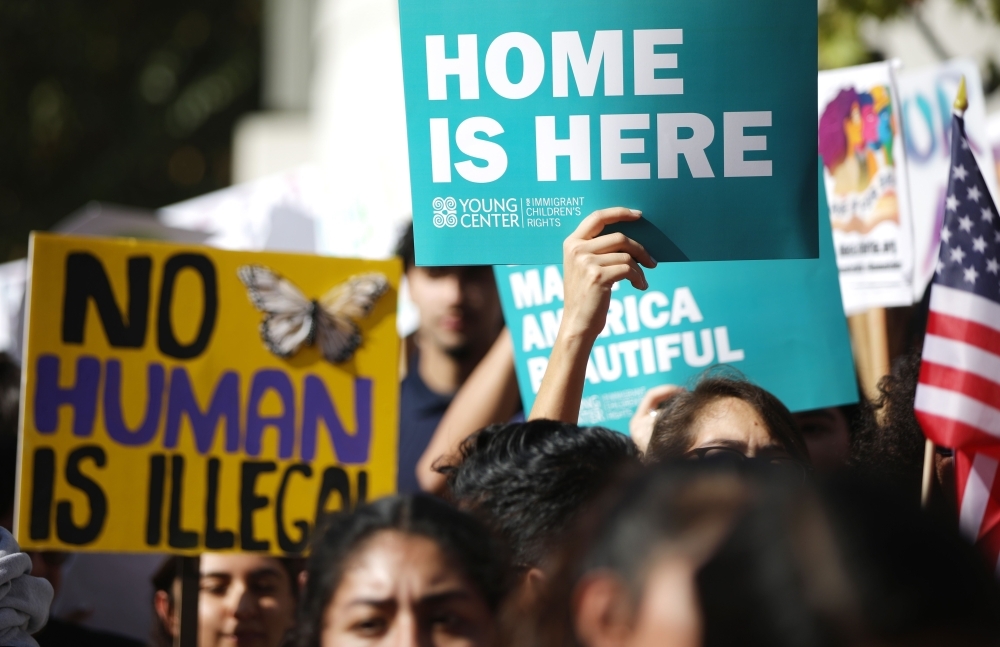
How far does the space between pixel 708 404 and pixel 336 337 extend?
1.14 meters

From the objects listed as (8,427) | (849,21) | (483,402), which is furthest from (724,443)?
(849,21)

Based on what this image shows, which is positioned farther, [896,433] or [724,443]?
[896,433]

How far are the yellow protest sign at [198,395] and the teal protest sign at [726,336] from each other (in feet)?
1.52

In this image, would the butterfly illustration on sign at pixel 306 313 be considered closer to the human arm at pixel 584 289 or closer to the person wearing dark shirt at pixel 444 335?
the person wearing dark shirt at pixel 444 335

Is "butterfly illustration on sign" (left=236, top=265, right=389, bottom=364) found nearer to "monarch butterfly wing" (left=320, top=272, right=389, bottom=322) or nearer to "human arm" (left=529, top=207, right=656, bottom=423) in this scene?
"monarch butterfly wing" (left=320, top=272, right=389, bottom=322)

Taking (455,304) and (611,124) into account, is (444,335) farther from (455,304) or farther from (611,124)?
(611,124)

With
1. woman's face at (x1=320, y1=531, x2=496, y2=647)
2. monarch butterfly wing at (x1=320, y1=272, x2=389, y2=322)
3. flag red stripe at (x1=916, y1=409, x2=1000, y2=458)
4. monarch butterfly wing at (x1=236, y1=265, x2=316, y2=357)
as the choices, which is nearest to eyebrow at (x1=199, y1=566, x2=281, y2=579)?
monarch butterfly wing at (x1=236, y1=265, x2=316, y2=357)

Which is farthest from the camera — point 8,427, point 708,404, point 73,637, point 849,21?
point 849,21

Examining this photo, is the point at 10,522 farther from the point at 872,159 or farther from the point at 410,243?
the point at 872,159

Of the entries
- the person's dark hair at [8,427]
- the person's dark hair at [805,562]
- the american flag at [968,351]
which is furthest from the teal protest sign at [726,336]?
the person's dark hair at [805,562]

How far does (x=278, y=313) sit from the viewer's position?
10.2 ft

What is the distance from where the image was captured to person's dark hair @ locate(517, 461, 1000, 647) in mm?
875

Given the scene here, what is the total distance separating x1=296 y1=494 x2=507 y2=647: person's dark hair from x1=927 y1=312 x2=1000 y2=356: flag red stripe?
1.51 m

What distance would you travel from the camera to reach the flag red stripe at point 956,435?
8.95 ft
